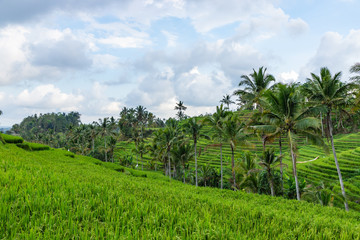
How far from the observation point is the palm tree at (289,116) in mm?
16328

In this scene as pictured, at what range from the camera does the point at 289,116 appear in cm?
1700

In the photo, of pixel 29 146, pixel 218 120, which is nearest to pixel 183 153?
pixel 218 120

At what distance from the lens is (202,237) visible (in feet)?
10.7

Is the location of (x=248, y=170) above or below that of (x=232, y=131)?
below

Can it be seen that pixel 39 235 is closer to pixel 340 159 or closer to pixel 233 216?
pixel 233 216

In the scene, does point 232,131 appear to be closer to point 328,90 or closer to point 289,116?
point 289,116

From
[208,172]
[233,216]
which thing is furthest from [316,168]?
[233,216]

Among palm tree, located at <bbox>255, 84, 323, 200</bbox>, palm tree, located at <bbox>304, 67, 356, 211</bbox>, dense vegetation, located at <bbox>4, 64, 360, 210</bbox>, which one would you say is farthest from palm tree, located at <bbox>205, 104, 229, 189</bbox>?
palm tree, located at <bbox>304, 67, 356, 211</bbox>

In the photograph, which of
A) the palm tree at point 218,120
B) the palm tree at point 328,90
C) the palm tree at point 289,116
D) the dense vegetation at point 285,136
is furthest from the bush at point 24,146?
the palm tree at point 328,90

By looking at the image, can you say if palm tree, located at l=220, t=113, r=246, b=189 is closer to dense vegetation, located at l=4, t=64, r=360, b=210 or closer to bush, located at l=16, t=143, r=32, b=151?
dense vegetation, located at l=4, t=64, r=360, b=210

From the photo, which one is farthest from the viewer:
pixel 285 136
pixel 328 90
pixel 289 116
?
pixel 285 136

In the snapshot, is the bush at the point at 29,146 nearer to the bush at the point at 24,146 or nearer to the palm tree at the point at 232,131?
the bush at the point at 24,146

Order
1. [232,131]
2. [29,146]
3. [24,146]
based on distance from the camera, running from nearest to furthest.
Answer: [232,131], [24,146], [29,146]

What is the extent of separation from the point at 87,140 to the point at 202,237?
76.4 m
